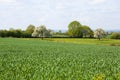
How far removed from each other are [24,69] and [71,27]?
135 m

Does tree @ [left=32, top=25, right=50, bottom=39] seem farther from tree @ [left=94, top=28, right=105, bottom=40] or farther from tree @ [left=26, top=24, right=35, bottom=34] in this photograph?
tree @ [left=94, top=28, right=105, bottom=40]

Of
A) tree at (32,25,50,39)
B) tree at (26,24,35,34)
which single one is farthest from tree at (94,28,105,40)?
tree at (26,24,35,34)

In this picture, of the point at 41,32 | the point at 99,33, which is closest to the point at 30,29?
the point at 41,32

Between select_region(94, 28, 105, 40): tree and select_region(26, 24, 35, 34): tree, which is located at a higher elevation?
select_region(26, 24, 35, 34): tree

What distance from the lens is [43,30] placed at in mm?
129125

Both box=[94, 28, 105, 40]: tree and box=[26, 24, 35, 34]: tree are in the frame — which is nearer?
box=[94, 28, 105, 40]: tree

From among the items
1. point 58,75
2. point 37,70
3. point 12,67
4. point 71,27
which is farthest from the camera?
point 71,27

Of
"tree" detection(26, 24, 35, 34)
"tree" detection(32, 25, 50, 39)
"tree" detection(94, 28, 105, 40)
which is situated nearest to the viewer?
"tree" detection(94, 28, 105, 40)

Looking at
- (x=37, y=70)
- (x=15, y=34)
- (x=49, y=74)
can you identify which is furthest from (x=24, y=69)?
(x=15, y=34)

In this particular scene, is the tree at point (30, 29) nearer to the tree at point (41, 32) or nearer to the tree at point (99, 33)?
the tree at point (41, 32)

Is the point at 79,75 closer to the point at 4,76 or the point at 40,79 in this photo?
the point at 40,79

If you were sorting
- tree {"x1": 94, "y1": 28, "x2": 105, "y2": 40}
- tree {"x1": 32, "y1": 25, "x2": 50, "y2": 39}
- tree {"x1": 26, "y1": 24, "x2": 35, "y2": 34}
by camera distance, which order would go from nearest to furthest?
tree {"x1": 94, "y1": 28, "x2": 105, "y2": 40}, tree {"x1": 32, "y1": 25, "x2": 50, "y2": 39}, tree {"x1": 26, "y1": 24, "x2": 35, "y2": 34}

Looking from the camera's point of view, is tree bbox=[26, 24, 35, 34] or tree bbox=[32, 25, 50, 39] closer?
tree bbox=[32, 25, 50, 39]

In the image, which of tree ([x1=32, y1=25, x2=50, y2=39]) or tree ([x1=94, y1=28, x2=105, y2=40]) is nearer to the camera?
tree ([x1=94, y1=28, x2=105, y2=40])
